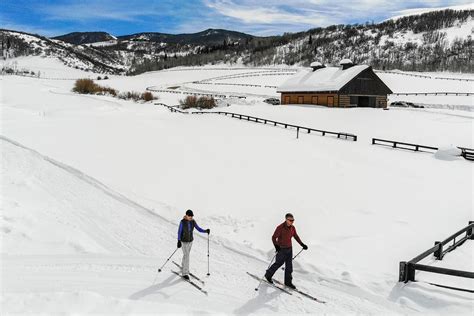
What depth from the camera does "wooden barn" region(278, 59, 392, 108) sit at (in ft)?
170

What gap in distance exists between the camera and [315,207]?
1609 centimetres

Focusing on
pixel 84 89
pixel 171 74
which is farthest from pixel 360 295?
pixel 171 74

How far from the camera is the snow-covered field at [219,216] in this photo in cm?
904

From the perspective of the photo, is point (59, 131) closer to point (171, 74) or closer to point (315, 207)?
point (315, 207)

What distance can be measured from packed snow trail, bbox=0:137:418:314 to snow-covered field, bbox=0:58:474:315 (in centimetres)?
4

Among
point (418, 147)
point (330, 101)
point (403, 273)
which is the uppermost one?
point (330, 101)

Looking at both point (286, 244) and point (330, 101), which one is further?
point (330, 101)

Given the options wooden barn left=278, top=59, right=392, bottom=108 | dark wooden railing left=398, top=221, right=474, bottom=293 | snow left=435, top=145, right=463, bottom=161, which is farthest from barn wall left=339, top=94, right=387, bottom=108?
dark wooden railing left=398, top=221, right=474, bottom=293

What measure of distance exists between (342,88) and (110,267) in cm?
4560

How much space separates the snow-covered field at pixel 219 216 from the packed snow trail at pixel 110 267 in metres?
0.04

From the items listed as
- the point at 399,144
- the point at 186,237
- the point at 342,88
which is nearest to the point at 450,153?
the point at 399,144

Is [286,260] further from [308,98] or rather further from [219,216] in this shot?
[308,98]

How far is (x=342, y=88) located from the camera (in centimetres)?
5097

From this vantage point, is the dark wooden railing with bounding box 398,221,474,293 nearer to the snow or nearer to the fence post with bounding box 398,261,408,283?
the fence post with bounding box 398,261,408,283
